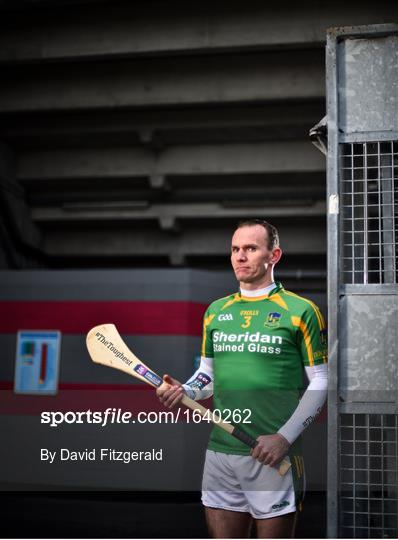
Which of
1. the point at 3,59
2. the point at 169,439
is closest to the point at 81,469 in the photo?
the point at 169,439

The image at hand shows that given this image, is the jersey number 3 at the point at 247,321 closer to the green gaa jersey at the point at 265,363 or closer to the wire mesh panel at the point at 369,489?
the green gaa jersey at the point at 265,363

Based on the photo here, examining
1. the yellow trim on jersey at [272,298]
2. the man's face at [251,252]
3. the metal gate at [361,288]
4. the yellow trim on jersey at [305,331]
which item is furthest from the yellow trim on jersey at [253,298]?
the metal gate at [361,288]

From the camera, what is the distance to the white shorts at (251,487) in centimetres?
288

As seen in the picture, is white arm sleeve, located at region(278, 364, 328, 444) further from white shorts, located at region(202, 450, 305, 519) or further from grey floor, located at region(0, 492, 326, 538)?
grey floor, located at region(0, 492, 326, 538)

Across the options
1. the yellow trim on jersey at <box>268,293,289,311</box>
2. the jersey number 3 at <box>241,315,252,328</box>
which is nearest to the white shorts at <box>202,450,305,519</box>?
the jersey number 3 at <box>241,315,252,328</box>

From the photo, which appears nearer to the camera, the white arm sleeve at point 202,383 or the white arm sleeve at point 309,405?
the white arm sleeve at point 309,405

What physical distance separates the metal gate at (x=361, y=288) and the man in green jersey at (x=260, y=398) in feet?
0.65

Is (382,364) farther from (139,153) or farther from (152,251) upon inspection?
(152,251)

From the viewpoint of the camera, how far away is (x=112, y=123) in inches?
353

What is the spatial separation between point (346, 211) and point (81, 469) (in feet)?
7.28

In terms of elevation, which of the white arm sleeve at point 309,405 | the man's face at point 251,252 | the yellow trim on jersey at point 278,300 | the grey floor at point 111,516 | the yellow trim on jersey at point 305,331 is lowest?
the grey floor at point 111,516

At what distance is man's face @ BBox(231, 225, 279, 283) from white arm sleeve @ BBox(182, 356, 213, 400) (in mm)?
523

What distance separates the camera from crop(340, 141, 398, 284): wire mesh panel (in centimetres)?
324

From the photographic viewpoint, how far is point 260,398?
2.96 metres
